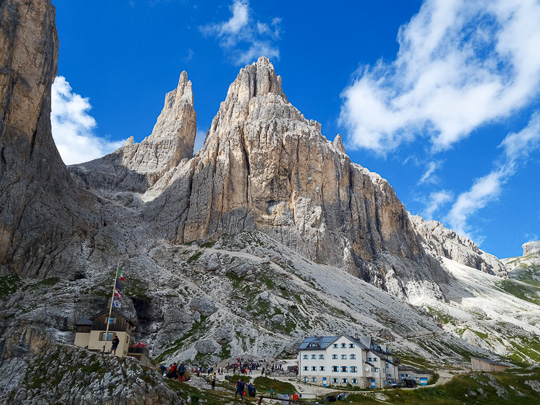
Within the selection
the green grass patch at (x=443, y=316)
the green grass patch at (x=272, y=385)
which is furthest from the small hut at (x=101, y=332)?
the green grass patch at (x=443, y=316)

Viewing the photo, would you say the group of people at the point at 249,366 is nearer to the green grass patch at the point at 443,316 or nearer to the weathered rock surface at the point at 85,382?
the weathered rock surface at the point at 85,382

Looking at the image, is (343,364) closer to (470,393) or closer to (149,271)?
(470,393)

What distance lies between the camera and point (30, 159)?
136 meters

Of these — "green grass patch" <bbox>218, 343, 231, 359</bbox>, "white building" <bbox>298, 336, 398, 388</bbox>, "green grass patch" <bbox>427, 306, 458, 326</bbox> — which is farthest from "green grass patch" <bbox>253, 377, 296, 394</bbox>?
"green grass patch" <bbox>427, 306, 458, 326</bbox>

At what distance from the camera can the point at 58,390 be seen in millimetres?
35312

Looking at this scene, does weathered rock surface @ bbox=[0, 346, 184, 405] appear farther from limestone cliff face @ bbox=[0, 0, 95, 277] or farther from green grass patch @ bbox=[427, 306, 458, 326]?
green grass patch @ bbox=[427, 306, 458, 326]

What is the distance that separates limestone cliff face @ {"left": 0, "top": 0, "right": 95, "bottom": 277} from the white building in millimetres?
89327

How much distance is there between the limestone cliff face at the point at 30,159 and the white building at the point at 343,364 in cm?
8933

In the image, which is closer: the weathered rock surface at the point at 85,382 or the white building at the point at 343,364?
the weathered rock surface at the point at 85,382

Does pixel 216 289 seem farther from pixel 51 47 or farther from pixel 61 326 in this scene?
pixel 51 47

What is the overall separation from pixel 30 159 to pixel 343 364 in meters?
120

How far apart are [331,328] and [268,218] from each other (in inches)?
3550

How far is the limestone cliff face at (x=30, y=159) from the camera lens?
123500 millimetres

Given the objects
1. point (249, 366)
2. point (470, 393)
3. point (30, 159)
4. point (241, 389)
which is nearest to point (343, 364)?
point (470, 393)
